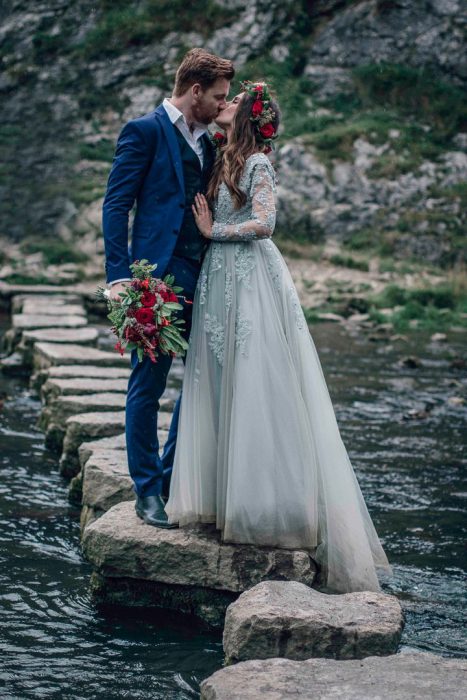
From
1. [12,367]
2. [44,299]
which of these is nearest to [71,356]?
[12,367]

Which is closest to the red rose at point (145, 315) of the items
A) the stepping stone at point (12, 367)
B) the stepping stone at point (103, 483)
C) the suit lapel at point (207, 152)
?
the suit lapel at point (207, 152)

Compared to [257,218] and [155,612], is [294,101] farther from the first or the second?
[155,612]

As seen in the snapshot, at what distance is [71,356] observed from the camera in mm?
8125

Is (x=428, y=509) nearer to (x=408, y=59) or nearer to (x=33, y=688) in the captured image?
(x=33, y=688)

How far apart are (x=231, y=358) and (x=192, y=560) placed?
0.83 m

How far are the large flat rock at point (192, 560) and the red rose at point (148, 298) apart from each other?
0.93 m

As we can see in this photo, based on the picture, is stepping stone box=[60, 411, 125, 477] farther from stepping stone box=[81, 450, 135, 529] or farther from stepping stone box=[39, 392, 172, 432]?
stepping stone box=[81, 450, 135, 529]

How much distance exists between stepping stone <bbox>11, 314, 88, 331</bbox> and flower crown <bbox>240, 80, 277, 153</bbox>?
643 cm

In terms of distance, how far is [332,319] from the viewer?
45.8 ft

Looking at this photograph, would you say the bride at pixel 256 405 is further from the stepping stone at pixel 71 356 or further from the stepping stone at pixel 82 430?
the stepping stone at pixel 71 356

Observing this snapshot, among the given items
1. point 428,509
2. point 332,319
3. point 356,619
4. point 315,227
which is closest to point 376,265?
point 315,227

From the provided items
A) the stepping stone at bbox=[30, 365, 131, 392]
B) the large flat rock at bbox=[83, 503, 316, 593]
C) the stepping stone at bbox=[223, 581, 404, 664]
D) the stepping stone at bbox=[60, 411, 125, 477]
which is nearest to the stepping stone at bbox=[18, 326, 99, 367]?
the stepping stone at bbox=[30, 365, 131, 392]

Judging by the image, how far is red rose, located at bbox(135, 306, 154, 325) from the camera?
3846mm

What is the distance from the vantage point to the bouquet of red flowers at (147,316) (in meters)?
3.87
